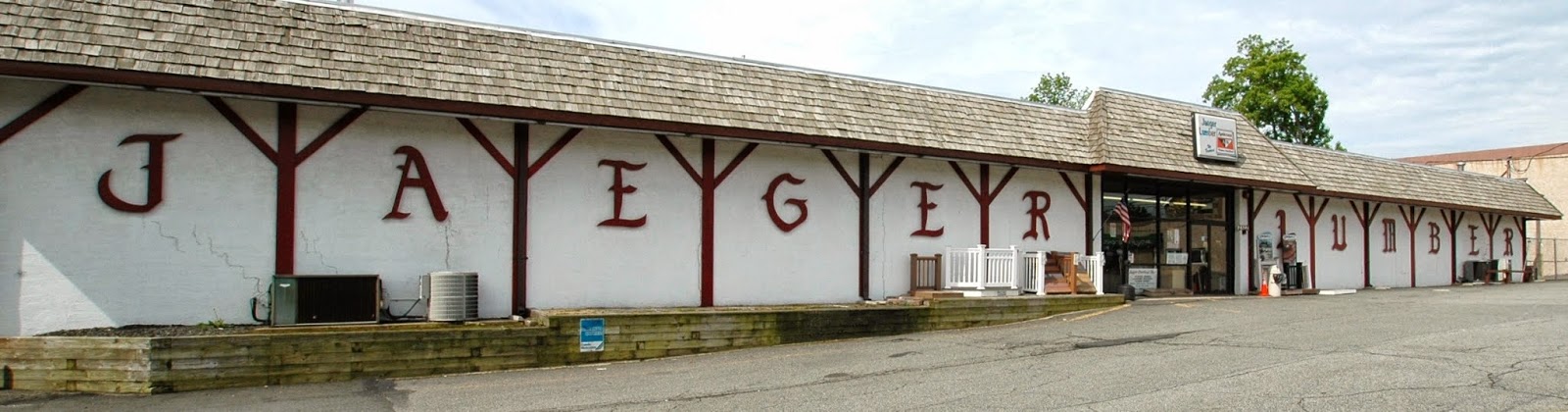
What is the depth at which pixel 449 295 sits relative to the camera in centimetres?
1254

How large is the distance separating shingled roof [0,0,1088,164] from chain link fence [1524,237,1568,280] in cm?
3070

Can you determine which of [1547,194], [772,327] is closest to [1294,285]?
[772,327]

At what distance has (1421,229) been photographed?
2955cm

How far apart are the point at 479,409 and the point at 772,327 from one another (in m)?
5.19

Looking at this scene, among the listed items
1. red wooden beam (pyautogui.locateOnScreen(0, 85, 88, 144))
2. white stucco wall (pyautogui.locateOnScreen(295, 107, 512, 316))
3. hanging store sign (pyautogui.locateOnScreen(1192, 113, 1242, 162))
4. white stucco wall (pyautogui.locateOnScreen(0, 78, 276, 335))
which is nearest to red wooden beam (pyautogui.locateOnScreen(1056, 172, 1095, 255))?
hanging store sign (pyautogui.locateOnScreen(1192, 113, 1242, 162))

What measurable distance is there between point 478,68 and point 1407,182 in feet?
84.2

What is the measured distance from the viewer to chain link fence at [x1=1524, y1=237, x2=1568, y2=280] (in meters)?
38.5

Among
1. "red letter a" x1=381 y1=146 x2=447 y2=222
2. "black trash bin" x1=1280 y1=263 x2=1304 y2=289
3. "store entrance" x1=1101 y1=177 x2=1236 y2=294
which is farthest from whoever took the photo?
"black trash bin" x1=1280 y1=263 x2=1304 y2=289

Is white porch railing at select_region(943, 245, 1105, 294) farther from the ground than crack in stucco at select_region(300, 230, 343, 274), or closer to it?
closer to it

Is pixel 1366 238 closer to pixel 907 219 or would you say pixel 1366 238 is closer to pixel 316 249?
pixel 907 219

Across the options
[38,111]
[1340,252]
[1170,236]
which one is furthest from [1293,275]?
[38,111]

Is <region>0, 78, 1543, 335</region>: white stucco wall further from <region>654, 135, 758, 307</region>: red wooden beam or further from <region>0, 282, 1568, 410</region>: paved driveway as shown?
<region>0, 282, 1568, 410</region>: paved driveway

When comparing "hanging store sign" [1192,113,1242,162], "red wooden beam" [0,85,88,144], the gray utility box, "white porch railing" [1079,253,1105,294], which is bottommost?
the gray utility box

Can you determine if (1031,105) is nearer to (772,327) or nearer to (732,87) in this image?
(732,87)
